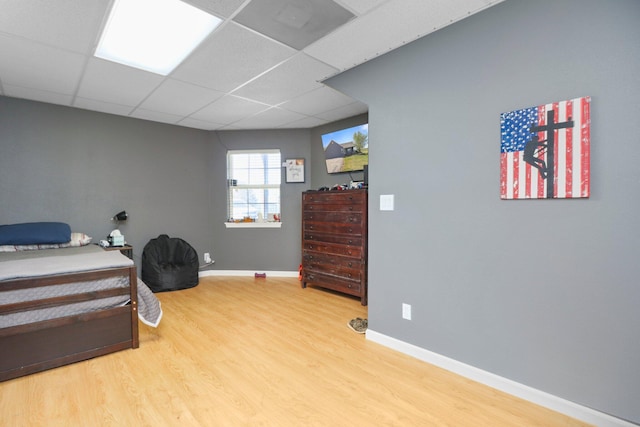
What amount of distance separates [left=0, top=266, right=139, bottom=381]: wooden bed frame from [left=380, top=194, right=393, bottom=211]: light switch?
6.86ft

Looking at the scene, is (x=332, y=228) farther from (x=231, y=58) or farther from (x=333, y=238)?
(x=231, y=58)

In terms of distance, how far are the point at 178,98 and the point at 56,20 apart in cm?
143

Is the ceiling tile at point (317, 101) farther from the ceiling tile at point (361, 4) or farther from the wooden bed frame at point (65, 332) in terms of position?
the wooden bed frame at point (65, 332)

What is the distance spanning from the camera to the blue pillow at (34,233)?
3.03 meters

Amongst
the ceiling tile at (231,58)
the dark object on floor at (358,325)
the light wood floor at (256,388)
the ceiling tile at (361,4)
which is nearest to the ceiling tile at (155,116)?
the ceiling tile at (231,58)

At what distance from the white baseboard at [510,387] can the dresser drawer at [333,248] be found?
1.14 meters

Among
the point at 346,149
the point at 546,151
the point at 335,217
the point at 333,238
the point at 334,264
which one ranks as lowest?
the point at 334,264

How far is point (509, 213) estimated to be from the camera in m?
1.78

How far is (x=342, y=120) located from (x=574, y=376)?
3620mm

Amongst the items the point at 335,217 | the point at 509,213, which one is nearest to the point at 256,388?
the point at 509,213

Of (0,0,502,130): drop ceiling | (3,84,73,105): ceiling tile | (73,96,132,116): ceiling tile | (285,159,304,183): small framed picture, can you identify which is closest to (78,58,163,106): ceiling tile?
(0,0,502,130): drop ceiling

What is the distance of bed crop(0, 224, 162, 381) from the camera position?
1.92m

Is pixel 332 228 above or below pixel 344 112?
below

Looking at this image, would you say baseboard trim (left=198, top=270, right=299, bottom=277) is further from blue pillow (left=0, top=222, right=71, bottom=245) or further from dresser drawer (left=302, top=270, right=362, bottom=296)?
blue pillow (left=0, top=222, right=71, bottom=245)
